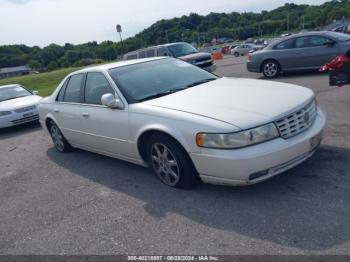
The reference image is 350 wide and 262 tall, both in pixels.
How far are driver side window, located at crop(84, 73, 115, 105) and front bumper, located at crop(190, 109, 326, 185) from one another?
185cm

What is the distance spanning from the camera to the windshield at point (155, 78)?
480 centimetres

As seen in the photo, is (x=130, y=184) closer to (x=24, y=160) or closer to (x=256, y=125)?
(x=256, y=125)

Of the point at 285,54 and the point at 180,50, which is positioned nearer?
the point at 285,54

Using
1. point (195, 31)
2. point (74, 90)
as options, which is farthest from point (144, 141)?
point (195, 31)

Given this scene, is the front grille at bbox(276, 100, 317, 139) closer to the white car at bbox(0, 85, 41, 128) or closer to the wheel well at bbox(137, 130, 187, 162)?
the wheel well at bbox(137, 130, 187, 162)

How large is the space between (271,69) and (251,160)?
9.17m

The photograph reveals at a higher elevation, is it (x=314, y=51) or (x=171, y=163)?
(x=314, y=51)

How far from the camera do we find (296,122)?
12.8 feet

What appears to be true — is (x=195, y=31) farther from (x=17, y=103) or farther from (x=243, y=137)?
(x=243, y=137)

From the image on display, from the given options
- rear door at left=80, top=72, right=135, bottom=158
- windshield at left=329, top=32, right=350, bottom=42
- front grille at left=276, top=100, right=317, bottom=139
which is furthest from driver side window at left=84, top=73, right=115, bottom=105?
windshield at left=329, top=32, right=350, bottom=42

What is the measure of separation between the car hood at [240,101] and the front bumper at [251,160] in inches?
10.9

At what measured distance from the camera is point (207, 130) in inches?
146

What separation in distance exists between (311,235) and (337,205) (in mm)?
574

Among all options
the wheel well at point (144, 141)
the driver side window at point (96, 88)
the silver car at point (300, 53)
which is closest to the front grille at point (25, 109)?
the driver side window at point (96, 88)
